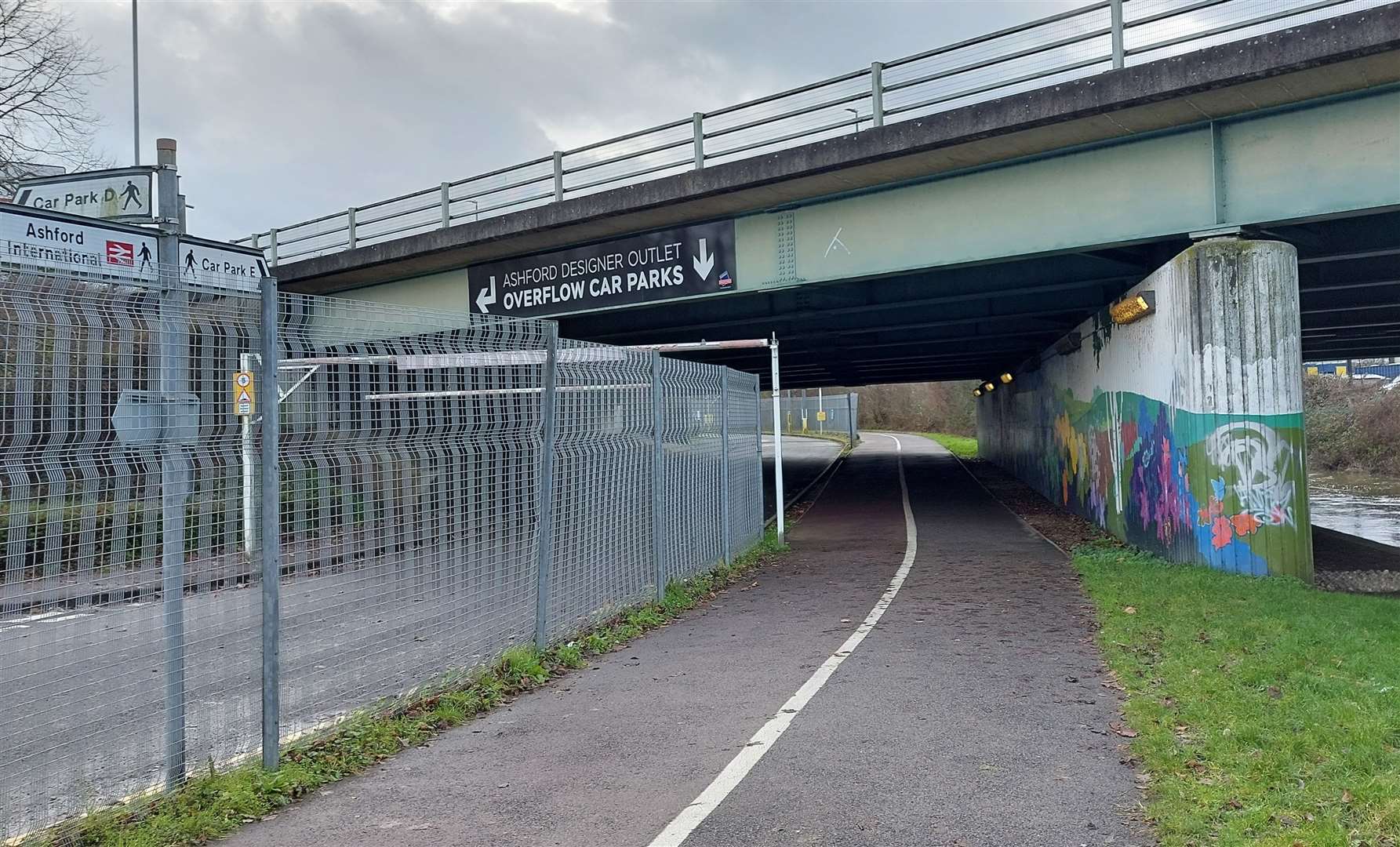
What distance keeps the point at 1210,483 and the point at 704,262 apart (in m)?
7.80

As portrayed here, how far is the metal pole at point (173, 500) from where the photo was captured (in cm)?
453

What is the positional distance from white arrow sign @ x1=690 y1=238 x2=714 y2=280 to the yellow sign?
1112 cm

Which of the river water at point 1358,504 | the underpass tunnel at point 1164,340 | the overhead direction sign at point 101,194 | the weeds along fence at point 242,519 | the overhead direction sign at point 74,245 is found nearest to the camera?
the weeds along fence at point 242,519

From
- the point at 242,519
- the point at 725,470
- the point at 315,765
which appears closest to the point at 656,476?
the point at 725,470

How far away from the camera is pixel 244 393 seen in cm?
510

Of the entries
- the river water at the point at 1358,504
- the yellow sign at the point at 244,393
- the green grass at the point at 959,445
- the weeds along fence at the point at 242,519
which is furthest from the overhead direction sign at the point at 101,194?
the green grass at the point at 959,445

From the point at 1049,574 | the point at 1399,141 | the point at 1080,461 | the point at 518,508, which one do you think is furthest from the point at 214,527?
the point at 1080,461

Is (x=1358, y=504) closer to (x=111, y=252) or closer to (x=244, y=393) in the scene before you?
(x=244, y=393)

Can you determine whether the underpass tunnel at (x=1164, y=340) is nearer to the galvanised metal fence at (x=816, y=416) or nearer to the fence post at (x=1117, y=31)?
the fence post at (x=1117, y=31)

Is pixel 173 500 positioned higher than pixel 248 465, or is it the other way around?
pixel 248 465

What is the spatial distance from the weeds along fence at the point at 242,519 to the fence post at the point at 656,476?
1834 mm

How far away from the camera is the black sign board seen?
627 inches

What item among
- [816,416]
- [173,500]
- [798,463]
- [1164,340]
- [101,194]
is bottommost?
[798,463]

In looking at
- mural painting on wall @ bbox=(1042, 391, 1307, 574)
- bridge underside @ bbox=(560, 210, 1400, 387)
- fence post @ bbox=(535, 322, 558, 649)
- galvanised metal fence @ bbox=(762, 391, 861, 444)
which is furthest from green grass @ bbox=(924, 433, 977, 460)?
fence post @ bbox=(535, 322, 558, 649)
